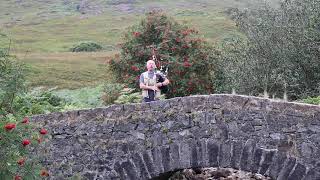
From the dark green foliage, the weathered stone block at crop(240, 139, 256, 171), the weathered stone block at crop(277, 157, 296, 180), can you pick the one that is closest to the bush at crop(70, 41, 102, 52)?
the dark green foliage

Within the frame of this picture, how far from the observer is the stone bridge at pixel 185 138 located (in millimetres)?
12477

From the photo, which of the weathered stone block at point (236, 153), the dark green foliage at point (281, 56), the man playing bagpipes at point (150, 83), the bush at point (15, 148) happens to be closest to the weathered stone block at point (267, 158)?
the weathered stone block at point (236, 153)

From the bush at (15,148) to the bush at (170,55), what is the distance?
10.2 m

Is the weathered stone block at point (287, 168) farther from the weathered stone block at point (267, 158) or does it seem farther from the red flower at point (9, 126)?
the red flower at point (9, 126)

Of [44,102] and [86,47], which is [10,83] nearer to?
[44,102]

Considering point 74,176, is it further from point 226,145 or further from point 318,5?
point 318,5

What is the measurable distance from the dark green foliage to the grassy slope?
274 centimetres

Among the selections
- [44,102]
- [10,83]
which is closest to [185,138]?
[10,83]

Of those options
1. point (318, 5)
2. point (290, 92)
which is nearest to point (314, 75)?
point (290, 92)

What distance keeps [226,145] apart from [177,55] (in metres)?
8.50

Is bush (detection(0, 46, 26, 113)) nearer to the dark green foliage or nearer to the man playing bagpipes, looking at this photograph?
the man playing bagpipes

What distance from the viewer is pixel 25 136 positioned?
10.0 meters

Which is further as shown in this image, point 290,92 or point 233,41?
point 233,41

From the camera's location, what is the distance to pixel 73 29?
257 ft
